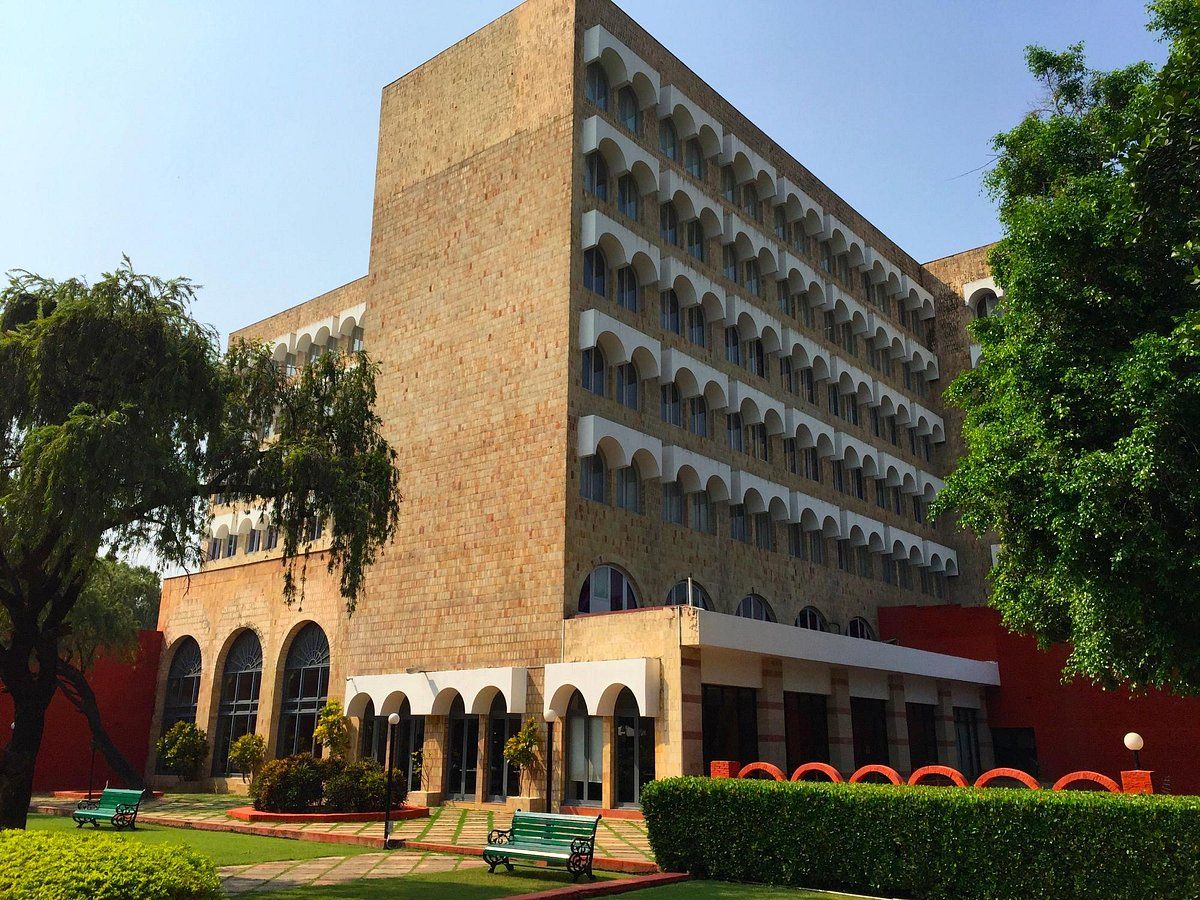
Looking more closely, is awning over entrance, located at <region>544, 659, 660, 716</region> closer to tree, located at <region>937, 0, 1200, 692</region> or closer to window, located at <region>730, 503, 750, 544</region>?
tree, located at <region>937, 0, 1200, 692</region>

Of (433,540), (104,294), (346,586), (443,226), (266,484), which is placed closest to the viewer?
(104,294)

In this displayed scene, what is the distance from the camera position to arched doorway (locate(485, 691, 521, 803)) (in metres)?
23.7

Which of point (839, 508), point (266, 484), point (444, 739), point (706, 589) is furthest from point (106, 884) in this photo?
point (839, 508)

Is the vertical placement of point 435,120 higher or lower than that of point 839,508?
higher

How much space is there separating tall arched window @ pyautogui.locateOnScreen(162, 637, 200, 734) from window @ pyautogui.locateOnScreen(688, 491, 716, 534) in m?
19.8

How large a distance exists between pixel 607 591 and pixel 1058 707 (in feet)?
52.3

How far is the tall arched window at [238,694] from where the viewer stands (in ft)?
109

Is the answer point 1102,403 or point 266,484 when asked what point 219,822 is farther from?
point 1102,403

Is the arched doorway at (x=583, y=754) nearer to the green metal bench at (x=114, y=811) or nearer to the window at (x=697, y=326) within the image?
the green metal bench at (x=114, y=811)

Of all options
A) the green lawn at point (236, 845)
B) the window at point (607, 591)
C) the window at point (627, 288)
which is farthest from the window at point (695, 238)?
the green lawn at point (236, 845)

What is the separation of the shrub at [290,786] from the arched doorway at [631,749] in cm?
683

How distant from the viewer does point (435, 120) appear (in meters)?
31.9

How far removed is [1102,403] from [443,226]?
68.9 feet

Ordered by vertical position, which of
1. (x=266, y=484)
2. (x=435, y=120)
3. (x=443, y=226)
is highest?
(x=435, y=120)
